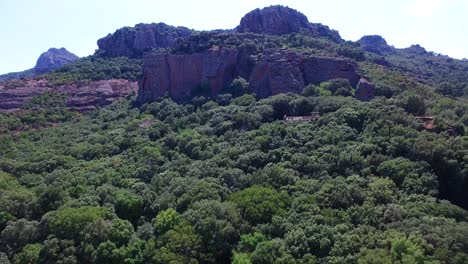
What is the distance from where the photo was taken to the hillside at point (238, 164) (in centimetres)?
4522

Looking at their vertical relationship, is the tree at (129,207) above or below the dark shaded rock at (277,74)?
below

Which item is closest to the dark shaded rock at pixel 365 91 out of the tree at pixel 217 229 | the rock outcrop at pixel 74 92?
the tree at pixel 217 229

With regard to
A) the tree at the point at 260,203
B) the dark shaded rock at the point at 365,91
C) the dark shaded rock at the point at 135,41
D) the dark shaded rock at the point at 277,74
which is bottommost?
the tree at the point at 260,203

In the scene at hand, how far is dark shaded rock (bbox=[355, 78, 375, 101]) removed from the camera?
80.5 metres

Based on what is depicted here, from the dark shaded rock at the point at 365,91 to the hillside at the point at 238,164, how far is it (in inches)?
9.1

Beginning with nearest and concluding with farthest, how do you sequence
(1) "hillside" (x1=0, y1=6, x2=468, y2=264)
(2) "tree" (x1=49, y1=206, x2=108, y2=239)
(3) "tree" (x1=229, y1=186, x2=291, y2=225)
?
(1) "hillside" (x1=0, y1=6, x2=468, y2=264) → (3) "tree" (x1=229, y1=186, x2=291, y2=225) → (2) "tree" (x1=49, y1=206, x2=108, y2=239)

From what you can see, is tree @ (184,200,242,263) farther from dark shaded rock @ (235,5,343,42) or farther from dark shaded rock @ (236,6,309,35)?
dark shaded rock @ (236,6,309,35)

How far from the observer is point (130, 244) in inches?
1902

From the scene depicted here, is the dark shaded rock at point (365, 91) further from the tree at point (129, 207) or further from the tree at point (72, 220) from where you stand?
the tree at point (72, 220)

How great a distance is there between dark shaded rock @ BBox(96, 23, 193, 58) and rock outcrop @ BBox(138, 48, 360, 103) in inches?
1506

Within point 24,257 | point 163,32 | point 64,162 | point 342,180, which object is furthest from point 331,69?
point 163,32

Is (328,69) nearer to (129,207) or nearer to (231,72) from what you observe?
(231,72)

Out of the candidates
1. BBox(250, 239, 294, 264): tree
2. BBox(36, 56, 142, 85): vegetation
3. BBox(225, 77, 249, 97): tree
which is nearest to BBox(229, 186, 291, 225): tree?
BBox(250, 239, 294, 264): tree

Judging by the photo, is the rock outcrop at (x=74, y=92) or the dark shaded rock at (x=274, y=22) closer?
the rock outcrop at (x=74, y=92)
